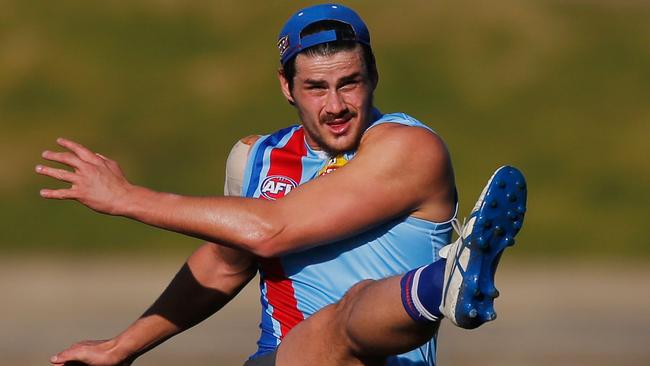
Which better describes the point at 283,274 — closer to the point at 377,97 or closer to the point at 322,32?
the point at 322,32

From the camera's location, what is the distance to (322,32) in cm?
587

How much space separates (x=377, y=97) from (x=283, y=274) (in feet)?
50.5

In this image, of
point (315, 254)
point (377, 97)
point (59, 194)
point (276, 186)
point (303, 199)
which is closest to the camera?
point (59, 194)

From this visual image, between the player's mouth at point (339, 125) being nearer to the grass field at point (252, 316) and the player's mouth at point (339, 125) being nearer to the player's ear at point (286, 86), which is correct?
the player's ear at point (286, 86)

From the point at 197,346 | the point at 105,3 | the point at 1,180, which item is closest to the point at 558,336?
the point at 197,346

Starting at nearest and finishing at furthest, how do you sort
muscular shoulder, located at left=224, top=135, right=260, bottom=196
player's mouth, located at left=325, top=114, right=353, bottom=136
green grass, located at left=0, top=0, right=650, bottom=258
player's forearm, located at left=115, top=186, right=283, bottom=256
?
1. player's forearm, located at left=115, top=186, right=283, bottom=256
2. player's mouth, located at left=325, top=114, right=353, bottom=136
3. muscular shoulder, located at left=224, top=135, right=260, bottom=196
4. green grass, located at left=0, top=0, right=650, bottom=258

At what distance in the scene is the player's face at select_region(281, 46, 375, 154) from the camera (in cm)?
580

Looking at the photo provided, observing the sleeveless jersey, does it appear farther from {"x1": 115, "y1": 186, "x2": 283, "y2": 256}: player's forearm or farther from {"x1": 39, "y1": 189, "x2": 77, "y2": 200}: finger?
{"x1": 39, "y1": 189, "x2": 77, "y2": 200}: finger

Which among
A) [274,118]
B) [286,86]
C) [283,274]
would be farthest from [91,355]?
[274,118]

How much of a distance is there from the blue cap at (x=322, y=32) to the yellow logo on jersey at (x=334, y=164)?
18.4 inches

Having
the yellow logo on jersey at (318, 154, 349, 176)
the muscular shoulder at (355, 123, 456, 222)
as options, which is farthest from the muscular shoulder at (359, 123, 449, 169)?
the yellow logo on jersey at (318, 154, 349, 176)

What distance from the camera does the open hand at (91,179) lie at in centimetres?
538

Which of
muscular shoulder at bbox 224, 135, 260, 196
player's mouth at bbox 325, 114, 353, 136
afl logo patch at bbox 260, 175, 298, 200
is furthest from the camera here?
muscular shoulder at bbox 224, 135, 260, 196

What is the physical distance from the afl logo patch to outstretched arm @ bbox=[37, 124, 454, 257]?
38 cm
